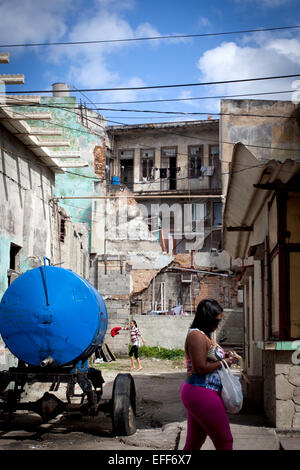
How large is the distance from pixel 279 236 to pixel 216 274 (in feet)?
61.9

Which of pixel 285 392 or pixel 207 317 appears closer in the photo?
pixel 207 317

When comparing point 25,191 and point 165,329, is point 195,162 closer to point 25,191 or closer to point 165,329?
point 165,329

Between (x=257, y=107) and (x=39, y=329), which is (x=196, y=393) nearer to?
(x=39, y=329)

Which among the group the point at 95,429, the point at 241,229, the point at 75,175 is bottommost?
the point at 95,429

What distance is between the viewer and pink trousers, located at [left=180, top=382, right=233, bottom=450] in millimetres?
3932

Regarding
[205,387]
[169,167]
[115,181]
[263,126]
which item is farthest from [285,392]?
[169,167]

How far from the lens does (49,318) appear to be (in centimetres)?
685

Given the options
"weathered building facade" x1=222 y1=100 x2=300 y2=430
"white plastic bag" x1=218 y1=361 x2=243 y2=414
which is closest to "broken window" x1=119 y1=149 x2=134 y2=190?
"weathered building facade" x1=222 y1=100 x2=300 y2=430

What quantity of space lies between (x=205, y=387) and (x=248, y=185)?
4.59m

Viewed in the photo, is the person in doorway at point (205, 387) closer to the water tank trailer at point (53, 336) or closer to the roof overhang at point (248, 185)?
the roof overhang at point (248, 185)

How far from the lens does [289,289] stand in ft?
23.5

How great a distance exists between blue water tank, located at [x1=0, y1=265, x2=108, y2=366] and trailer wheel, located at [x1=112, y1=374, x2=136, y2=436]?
0.69 metres

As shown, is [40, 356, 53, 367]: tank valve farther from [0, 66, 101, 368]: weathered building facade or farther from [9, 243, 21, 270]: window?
[9, 243, 21, 270]: window
